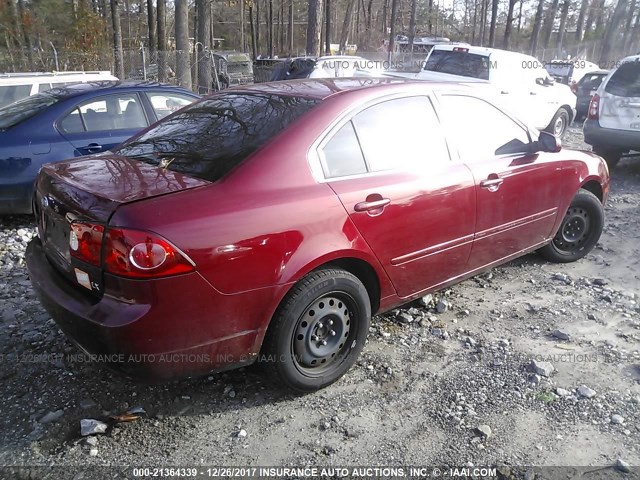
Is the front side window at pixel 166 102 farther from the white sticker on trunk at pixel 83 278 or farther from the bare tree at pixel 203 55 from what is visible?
the bare tree at pixel 203 55

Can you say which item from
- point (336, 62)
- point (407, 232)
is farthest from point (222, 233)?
point (336, 62)

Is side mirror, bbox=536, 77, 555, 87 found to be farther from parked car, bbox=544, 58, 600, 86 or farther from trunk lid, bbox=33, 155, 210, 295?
trunk lid, bbox=33, 155, 210, 295

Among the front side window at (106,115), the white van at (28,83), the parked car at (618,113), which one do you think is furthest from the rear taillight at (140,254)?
the parked car at (618,113)

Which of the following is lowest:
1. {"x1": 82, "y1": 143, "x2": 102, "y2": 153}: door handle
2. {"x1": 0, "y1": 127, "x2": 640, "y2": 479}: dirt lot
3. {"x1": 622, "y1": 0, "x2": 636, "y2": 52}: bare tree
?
{"x1": 0, "y1": 127, "x2": 640, "y2": 479}: dirt lot

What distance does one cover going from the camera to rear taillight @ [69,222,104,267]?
8.02ft

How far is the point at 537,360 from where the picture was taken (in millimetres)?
3463

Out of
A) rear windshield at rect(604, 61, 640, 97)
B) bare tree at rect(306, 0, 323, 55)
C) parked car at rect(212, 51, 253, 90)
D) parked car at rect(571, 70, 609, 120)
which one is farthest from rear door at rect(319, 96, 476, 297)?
parked car at rect(212, 51, 253, 90)

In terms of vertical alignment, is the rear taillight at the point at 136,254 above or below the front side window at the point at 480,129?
below

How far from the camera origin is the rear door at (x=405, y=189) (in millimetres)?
3072

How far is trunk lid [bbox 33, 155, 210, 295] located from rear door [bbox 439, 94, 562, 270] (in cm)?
198

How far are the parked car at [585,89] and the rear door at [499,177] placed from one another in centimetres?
1335

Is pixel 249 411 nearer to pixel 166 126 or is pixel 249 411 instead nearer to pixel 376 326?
pixel 376 326

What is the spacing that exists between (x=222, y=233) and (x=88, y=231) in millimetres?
607

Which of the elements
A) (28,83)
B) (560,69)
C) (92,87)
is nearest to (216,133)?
(92,87)
